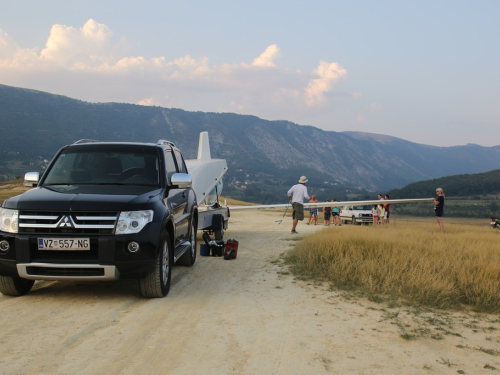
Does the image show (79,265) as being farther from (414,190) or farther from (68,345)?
(414,190)

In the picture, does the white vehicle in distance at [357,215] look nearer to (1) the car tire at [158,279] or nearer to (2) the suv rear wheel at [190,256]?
(2) the suv rear wheel at [190,256]

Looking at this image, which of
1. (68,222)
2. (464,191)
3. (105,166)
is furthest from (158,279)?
(464,191)

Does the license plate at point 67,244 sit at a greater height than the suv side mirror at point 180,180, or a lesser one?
lesser

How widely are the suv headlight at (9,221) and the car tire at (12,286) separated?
2.47 feet

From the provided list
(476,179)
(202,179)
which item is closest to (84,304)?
(202,179)

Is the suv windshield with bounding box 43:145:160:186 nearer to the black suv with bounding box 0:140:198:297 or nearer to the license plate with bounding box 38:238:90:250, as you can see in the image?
the black suv with bounding box 0:140:198:297

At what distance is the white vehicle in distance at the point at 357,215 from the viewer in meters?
32.7

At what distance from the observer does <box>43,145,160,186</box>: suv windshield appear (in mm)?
7887

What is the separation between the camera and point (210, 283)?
331 inches

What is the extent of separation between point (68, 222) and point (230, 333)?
2.53 metres

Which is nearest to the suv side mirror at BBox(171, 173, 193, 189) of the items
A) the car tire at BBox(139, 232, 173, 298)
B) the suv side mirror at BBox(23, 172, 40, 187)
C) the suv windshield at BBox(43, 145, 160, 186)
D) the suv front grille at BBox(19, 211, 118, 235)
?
the suv windshield at BBox(43, 145, 160, 186)

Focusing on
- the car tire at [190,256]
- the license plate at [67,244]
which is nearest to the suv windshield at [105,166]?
the license plate at [67,244]

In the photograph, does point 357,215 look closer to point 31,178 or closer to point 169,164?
point 169,164

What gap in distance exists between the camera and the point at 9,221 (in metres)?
6.66
